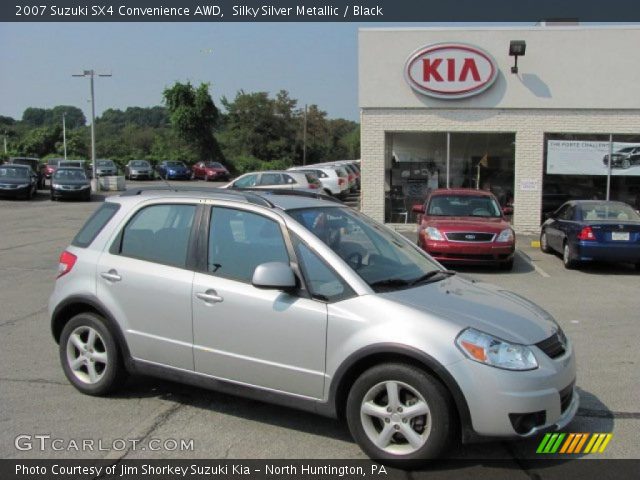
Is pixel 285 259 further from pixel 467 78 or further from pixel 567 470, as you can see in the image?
pixel 467 78

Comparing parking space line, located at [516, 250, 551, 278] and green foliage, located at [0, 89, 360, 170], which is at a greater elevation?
green foliage, located at [0, 89, 360, 170]

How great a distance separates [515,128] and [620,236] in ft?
21.6

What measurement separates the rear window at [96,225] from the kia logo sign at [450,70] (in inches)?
531

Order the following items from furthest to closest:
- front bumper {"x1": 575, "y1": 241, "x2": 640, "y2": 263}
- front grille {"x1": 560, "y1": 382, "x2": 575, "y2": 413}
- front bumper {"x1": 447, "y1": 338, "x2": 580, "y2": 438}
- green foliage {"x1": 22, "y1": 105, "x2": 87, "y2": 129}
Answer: green foliage {"x1": 22, "y1": 105, "x2": 87, "y2": 129} < front bumper {"x1": 575, "y1": 241, "x2": 640, "y2": 263} < front grille {"x1": 560, "y1": 382, "x2": 575, "y2": 413} < front bumper {"x1": 447, "y1": 338, "x2": 580, "y2": 438}

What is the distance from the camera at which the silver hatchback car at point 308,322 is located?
12.6 ft

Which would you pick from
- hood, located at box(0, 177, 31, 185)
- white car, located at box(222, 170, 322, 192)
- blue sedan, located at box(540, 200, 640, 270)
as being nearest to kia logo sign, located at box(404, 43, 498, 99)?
blue sedan, located at box(540, 200, 640, 270)

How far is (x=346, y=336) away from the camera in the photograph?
4.02 m

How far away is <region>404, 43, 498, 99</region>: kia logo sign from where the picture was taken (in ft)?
56.7

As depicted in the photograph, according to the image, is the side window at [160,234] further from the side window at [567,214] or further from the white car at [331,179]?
the white car at [331,179]

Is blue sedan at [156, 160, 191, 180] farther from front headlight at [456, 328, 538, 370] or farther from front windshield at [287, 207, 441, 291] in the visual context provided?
front headlight at [456, 328, 538, 370]

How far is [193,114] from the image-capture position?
55.2 meters

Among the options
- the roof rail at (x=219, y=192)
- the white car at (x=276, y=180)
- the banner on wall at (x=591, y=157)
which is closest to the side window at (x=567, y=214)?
the banner on wall at (x=591, y=157)

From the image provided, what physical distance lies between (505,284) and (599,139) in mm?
8795

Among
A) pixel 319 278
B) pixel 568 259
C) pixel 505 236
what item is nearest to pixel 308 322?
pixel 319 278
